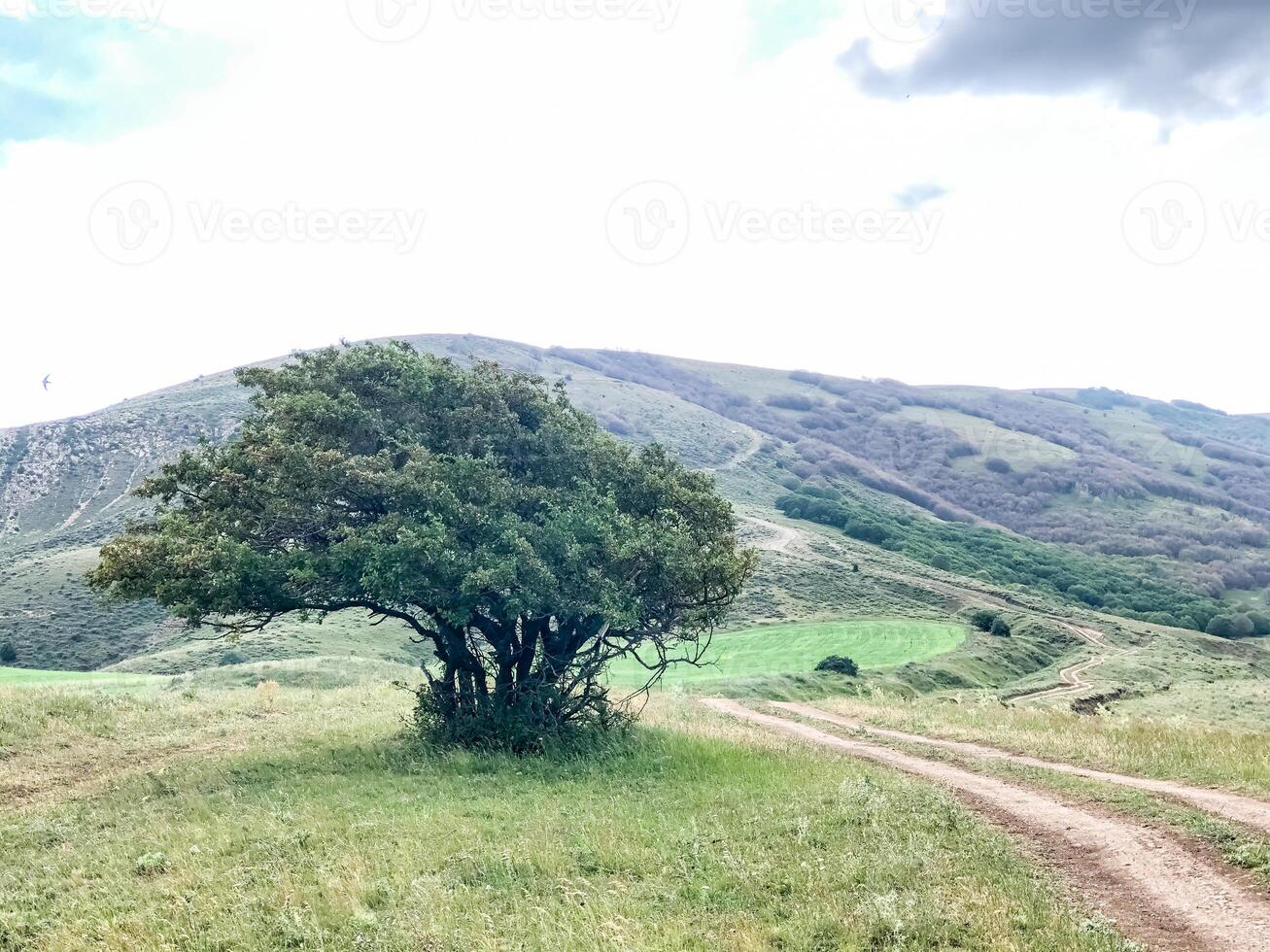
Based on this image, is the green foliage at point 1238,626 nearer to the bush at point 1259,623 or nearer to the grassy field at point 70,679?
the bush at point 1259,623

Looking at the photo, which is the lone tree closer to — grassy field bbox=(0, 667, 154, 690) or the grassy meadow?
the grassy meadow

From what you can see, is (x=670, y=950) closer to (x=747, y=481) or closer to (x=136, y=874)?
(x=136, y=874)

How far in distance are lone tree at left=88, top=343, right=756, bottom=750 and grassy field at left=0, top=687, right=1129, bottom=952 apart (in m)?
2.61

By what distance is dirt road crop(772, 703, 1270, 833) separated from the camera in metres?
10.8

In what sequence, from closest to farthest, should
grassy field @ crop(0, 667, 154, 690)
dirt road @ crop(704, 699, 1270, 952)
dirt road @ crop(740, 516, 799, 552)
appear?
dirt road @ crop(704, 699, 1270, 952)
grassy field @ crop(0, 667, 154, 690)
dirt road @ crop(740, 516, 799, 552)

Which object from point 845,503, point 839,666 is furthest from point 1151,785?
point 845,503

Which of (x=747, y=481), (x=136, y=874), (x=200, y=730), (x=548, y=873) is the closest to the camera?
(x=548, y=873)

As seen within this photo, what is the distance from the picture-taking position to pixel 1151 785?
13.2 m

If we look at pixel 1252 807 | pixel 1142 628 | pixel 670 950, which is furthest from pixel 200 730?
pixel 1142 628

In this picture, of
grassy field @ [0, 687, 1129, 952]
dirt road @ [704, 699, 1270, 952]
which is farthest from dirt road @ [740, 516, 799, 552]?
dirt road @ [704, 699, 1270, 952]

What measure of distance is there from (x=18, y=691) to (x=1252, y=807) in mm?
29372

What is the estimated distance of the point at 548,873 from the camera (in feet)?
31.3

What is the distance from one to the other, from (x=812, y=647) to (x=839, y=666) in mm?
9461

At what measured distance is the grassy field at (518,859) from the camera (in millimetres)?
7805
